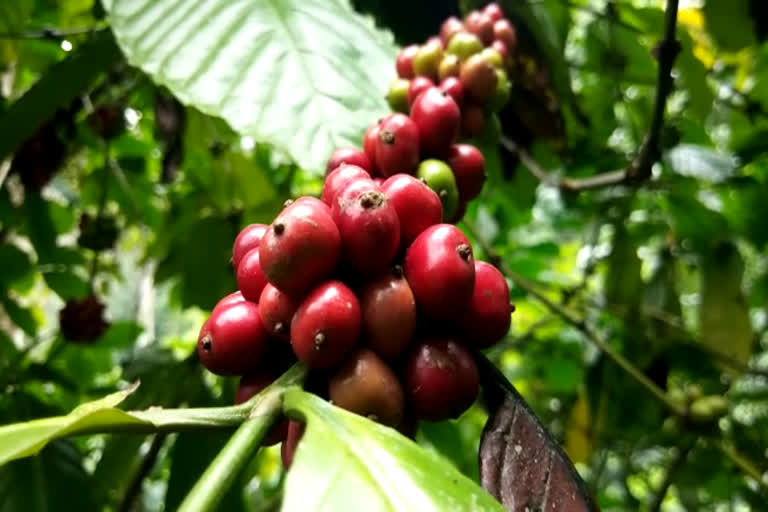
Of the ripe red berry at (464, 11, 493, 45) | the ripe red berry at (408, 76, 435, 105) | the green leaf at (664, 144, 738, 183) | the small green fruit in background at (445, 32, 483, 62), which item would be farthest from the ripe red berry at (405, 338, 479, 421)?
the green leaf at (664, 144, 738, 183)

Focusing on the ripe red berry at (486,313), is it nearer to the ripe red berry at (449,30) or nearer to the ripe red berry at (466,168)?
the ripe red berry at (466,168)

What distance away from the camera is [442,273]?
46 centimetres

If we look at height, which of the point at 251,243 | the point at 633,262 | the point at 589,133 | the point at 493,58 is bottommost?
the point at 633,262

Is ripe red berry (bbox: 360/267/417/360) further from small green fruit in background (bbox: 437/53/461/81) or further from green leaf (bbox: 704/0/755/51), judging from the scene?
green leaf (bbox: 704/0/755/51)

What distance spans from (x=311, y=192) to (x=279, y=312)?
131 cm

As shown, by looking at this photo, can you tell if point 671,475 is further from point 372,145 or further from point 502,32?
point 372,145

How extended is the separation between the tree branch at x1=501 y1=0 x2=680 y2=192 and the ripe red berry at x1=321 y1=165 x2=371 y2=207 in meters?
0.47

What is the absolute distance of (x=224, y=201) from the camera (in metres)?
1.56

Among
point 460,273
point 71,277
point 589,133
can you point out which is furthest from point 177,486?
point 589,133

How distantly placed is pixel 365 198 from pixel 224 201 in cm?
114

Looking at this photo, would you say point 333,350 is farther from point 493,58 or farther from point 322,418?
point 493,58

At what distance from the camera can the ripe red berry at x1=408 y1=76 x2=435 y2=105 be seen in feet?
2.47

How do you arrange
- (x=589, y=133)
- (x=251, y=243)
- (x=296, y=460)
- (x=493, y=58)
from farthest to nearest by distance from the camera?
1. (x=589, y=133)
2. (x=493, y=58)
3. (x=251, y=243)
4. (x=296, y=460)

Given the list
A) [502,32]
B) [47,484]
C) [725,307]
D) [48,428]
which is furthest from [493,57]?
[725,307]
